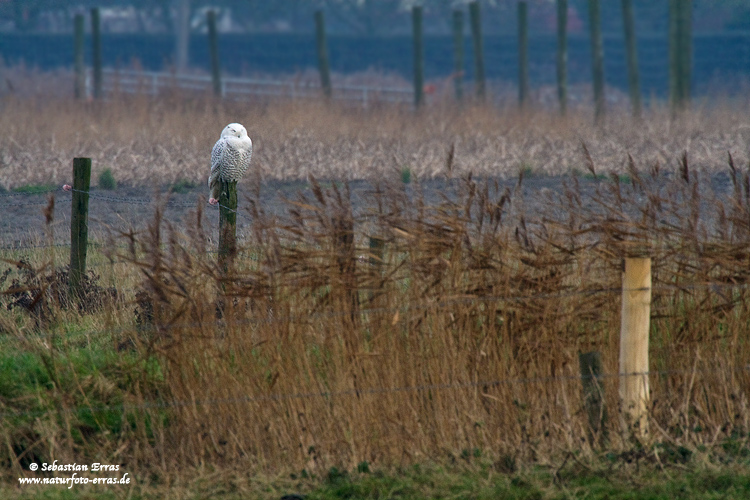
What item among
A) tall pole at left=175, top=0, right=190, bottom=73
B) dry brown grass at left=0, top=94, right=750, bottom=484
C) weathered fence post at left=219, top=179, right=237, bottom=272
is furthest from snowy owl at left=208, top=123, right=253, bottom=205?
tall pole at left=175, top=0, right=190, bottom=73

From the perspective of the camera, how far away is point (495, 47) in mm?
46250

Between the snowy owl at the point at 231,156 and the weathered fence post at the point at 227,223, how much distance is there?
0.21 feet

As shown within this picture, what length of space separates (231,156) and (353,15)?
4784cm

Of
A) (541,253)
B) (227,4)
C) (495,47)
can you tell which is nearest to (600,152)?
(541,253)

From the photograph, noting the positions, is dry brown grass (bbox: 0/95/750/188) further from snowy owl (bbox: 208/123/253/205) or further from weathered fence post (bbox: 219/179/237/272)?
weathered fence post (bbox: 219/179/237/272)

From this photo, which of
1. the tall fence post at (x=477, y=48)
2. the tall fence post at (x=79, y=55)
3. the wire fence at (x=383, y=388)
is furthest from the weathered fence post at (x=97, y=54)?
the wire fence at (x=383, y=388)

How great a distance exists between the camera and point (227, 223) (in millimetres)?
5355

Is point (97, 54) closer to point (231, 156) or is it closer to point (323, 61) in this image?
point (323, 61)

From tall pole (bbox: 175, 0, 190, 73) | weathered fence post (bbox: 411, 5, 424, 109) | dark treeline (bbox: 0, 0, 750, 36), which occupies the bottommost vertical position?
weathered fence post (bbox: 411, 5, 424, 109)

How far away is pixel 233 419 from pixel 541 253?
6.10ft

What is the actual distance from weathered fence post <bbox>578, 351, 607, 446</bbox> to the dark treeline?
44.6 metres

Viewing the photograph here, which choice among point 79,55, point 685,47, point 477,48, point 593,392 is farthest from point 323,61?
point 593,392

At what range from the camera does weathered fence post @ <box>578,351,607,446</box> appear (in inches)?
177

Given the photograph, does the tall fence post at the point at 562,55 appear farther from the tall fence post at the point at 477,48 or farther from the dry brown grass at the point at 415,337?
the dry brown grass at the point at 415,337
